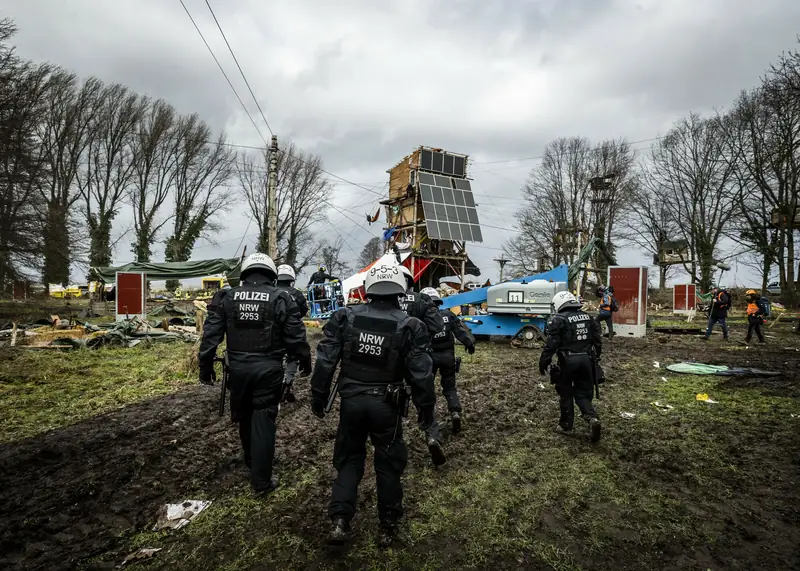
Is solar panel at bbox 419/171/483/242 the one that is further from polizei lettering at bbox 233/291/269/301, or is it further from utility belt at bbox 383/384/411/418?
utility belt at bbox 383/384/411/418

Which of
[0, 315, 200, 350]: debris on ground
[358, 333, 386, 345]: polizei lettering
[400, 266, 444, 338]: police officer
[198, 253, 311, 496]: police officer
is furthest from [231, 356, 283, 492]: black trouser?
[0, 315, 200, 350]: debris on ground

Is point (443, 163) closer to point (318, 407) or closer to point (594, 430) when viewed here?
point (594, 430)

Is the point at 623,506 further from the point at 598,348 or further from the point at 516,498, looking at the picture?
the point at 598,348

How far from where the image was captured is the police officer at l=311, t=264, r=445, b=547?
137 inches

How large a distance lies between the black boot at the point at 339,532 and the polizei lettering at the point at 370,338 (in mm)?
1369

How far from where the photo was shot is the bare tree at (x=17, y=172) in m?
17.6

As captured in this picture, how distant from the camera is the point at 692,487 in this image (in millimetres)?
4379

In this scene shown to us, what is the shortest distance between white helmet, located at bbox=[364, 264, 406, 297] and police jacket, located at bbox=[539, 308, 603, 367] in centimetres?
288

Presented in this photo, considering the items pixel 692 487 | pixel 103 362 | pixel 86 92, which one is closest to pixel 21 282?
pixel 103 362

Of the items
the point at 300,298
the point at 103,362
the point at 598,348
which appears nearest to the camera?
the point at 598,348

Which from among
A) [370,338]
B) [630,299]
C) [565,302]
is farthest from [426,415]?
[630,299]

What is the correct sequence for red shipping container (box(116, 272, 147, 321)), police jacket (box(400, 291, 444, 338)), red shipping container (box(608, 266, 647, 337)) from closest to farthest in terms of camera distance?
police jacket (box(400, 291, 444, 338))
red shipping container (box(608, 266, 647, 337))
red shipping container (box(116, 272, 147, 321))

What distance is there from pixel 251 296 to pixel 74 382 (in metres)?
6.75

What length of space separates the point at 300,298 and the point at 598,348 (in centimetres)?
507
